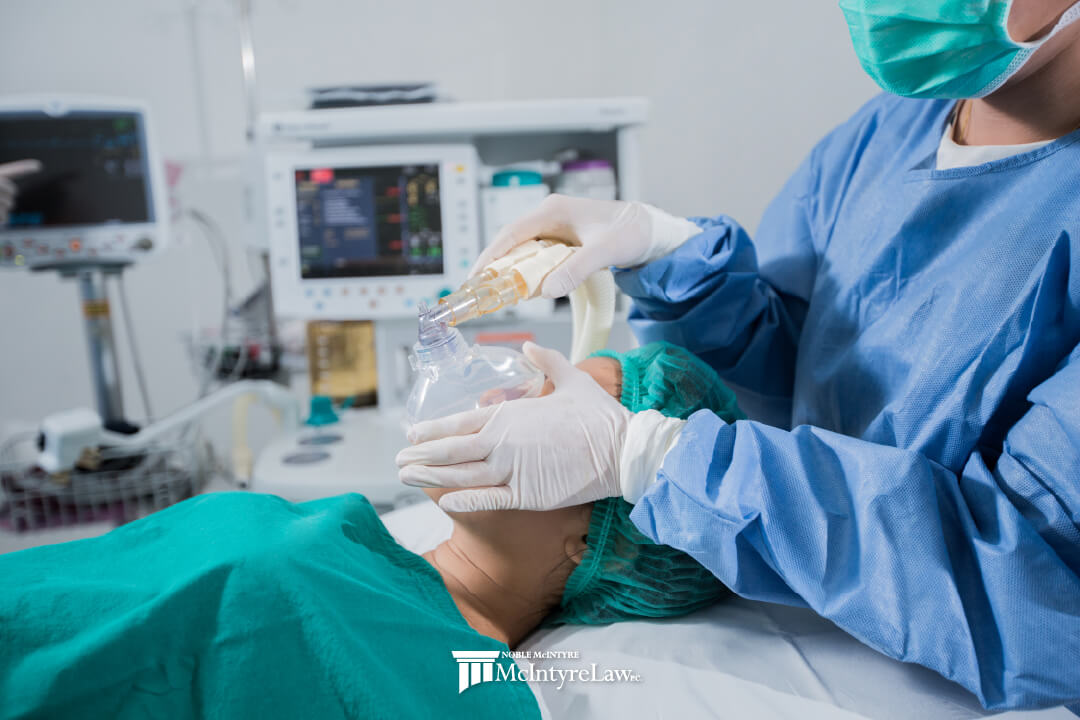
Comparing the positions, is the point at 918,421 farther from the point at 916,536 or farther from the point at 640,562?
the point at 640,562

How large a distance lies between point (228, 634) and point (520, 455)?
0.32m

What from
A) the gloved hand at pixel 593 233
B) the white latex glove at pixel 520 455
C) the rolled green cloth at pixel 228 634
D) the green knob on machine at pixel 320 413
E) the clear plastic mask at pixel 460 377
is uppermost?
the gloved hand at pixel 593 233

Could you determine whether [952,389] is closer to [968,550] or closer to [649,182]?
[968,550]

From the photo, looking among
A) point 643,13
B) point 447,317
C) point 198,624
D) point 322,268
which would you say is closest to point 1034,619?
point 447,317

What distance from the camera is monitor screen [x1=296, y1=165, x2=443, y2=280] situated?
5.30 ft

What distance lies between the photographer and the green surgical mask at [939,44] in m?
0.72

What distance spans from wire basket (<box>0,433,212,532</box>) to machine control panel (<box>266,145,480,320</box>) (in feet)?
1.84

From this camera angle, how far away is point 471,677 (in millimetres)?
708

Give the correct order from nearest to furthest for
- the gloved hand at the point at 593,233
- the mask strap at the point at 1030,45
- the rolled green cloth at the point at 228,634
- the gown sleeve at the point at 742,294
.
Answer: the rolled green cloth at the point at 228,634 → the mask strap at the point at 1030,45 → the gloved hand at the point at 593,233 → the gown sleeve at the point at 742,294

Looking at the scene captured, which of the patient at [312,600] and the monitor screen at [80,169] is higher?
the monitor screen at [80,169]

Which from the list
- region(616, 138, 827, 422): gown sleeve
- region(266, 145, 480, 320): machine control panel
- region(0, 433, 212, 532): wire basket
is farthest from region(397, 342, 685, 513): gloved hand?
region(0, 433, 212, 532): wire basket

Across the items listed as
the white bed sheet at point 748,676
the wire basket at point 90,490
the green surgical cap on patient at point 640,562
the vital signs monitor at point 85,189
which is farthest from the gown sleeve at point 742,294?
the vital signs monitor at point 85,189

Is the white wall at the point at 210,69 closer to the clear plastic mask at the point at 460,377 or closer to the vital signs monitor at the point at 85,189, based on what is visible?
the vital signs monitor at the point at 85,189

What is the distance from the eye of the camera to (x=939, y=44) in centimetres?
76
